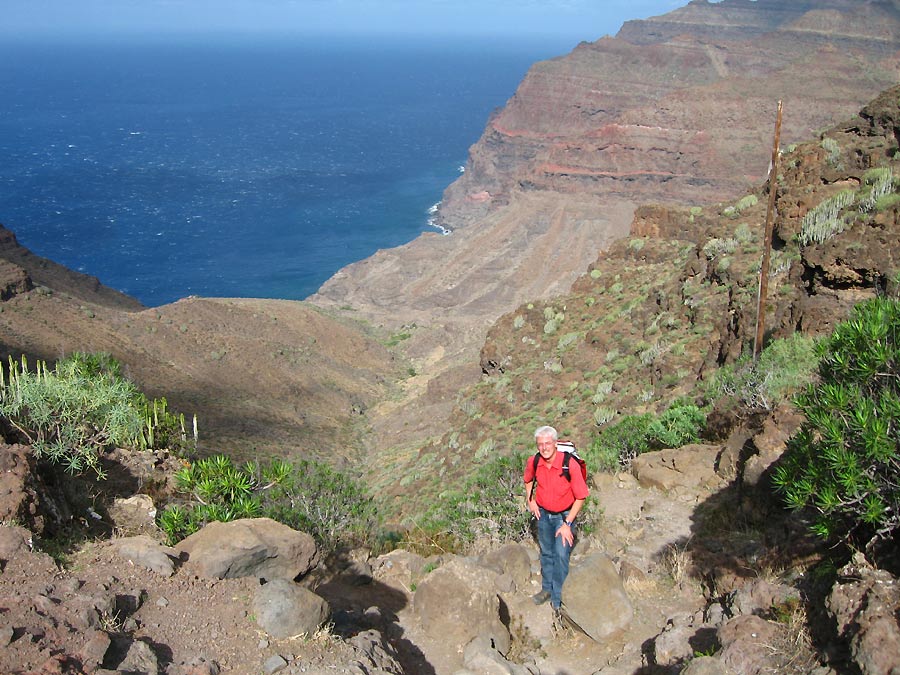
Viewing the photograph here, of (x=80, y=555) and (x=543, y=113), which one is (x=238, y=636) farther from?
(x=543, y=113)

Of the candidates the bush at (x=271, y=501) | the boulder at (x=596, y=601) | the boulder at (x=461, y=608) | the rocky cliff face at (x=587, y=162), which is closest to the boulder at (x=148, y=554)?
the bush at (x=271, y=501)

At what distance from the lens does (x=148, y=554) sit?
22.5ft

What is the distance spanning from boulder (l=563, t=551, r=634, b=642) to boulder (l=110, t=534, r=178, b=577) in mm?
3593

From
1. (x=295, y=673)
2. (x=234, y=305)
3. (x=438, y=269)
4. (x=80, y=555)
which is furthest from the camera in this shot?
(x=438, y=269)

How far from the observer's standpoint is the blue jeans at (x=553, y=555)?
24.5 feet

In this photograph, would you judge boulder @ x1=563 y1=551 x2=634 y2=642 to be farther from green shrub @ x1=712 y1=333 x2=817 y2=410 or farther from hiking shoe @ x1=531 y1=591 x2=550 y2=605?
green shrub @ x1=712 y1=333 x2=817 y2=410

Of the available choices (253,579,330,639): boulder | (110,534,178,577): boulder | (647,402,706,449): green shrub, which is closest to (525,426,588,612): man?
(253,579,330,639): boulder

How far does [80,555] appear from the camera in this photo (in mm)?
6867

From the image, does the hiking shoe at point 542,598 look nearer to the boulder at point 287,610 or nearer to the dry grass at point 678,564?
the dry grass at point 678,564

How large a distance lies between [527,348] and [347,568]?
59.5 ft

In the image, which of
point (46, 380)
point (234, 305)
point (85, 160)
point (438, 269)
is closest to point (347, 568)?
point (46, 380)

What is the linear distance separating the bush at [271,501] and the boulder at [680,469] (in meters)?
3.97

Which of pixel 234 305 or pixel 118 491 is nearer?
pixel 118 491

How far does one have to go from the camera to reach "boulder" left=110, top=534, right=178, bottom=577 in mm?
6766
